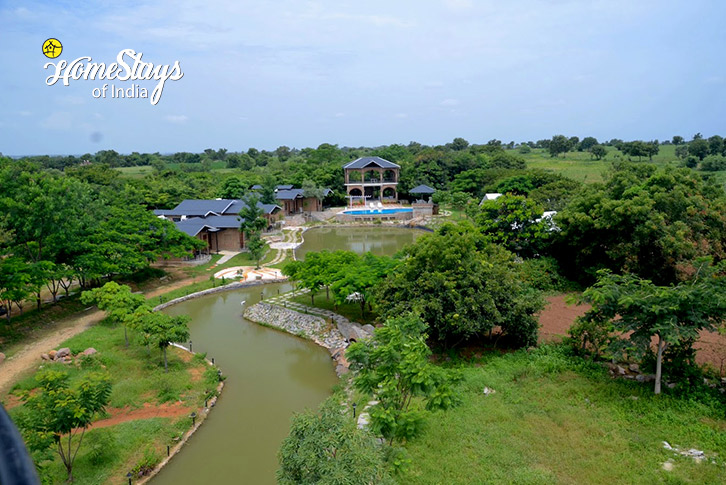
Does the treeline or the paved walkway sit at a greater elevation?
the treeline

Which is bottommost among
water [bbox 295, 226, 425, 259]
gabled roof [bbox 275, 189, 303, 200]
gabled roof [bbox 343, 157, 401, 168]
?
water [bbox 295, 226, 425, 259]

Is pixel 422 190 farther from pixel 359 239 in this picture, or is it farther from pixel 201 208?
pixel 201 208

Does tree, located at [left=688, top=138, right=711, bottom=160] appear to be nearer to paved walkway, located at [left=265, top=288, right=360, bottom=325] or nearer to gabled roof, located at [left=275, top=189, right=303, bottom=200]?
gabled roof, located at [left=275, top=189, right=303, bottom=200]

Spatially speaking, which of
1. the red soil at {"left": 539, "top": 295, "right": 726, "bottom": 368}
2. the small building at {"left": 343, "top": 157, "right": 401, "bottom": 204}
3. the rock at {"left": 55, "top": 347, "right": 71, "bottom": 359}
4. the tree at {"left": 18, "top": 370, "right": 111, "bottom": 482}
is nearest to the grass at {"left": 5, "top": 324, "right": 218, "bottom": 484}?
the rock at {"left": 55, "top": 347, "right": 71, "bottom": 359}

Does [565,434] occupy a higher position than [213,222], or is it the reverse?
[213,222]

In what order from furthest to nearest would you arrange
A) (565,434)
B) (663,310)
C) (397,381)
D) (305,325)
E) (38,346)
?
(305,325)
(38,346)
(663,310)
(565,434)
(397,381)

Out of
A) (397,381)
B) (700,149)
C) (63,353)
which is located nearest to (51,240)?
(63,353)

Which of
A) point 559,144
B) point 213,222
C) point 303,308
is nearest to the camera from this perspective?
point 303,308

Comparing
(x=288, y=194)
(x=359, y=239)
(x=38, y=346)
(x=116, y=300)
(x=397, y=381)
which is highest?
(x=288, y=194)
